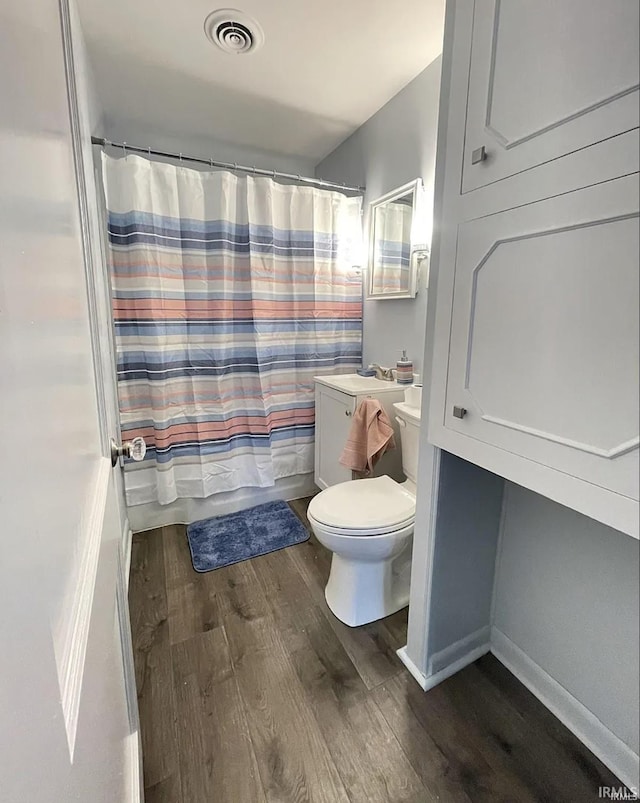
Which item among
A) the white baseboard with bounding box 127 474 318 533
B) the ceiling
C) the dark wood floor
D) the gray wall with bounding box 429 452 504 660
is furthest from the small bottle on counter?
the ceiling

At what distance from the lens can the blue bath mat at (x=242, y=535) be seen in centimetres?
198

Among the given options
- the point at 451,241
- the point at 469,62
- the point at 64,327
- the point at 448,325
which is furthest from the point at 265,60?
the point at 64,327

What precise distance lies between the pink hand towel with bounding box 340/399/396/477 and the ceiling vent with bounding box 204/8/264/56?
5.28ft

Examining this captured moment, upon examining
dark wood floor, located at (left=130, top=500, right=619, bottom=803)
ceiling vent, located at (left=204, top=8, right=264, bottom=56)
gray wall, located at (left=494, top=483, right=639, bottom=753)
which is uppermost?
ceiling vent, located at (left=204, top=8, right=264, bottom=56)

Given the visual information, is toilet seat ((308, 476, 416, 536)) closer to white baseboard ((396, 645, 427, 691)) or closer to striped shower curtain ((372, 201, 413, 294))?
white baseboard ((396, 645, 427, 691))

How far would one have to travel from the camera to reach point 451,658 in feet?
4.46

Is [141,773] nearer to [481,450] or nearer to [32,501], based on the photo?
[32,501]

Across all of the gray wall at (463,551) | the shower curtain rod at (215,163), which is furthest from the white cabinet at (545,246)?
the shower curtain rod at (215,163)

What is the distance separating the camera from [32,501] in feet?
1.24

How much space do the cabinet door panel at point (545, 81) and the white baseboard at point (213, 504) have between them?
2.01 metres

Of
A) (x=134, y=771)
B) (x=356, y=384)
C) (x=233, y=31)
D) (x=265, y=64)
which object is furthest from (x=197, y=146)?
(x=134, y=771)

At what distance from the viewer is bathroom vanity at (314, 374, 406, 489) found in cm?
199

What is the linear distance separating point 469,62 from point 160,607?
2.09 meters

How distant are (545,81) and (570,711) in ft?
5.38
